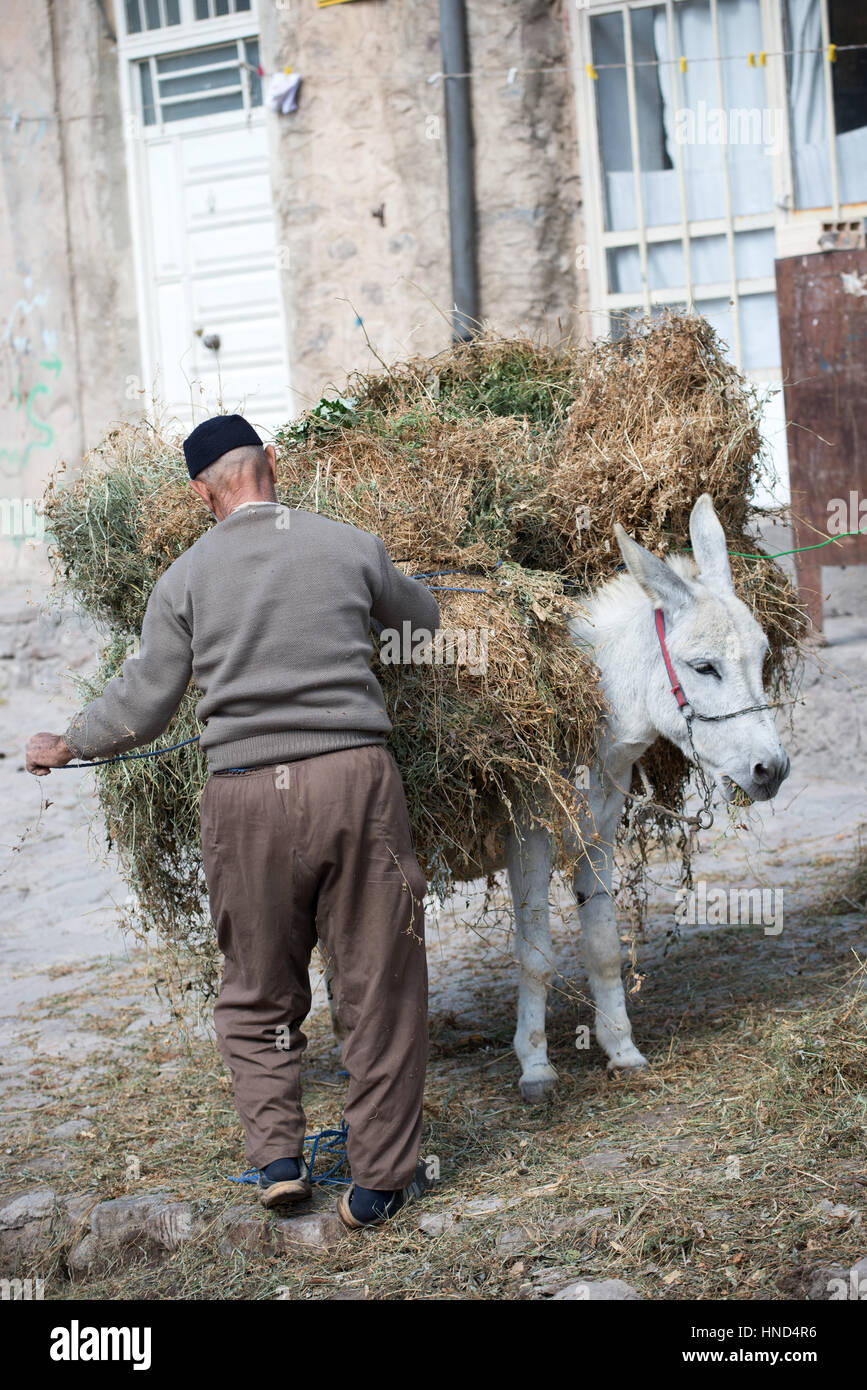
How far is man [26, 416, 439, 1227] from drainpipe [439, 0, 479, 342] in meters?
5.93

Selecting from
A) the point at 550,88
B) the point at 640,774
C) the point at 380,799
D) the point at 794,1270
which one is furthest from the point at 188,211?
the point at 794,1270

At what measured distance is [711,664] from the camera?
4.16 metres

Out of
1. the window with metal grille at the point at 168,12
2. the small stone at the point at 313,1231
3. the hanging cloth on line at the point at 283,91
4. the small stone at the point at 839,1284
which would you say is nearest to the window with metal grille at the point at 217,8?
the window with metal grille at the point at 168,12

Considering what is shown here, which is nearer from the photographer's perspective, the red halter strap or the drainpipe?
the red halter strap

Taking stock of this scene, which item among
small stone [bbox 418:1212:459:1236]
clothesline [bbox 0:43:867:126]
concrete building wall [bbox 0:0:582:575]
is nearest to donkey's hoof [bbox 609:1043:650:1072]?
small stone [bbox 418:1212:459:1236]

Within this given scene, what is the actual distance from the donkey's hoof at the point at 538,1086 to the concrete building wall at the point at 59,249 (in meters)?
7.78

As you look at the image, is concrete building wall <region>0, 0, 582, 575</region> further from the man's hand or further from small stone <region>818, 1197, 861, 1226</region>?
small stone <region>818, 1197, 861, 1226</region>

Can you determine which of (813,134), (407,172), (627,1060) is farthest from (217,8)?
(627,1060)

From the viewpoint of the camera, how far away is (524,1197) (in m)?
3.70

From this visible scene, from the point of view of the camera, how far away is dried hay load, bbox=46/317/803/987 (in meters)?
3.98

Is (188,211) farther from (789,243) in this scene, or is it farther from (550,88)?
(789,243)

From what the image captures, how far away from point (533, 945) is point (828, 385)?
17.5ft

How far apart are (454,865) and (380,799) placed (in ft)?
2.83

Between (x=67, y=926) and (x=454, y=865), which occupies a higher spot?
(x=454, y=865)
